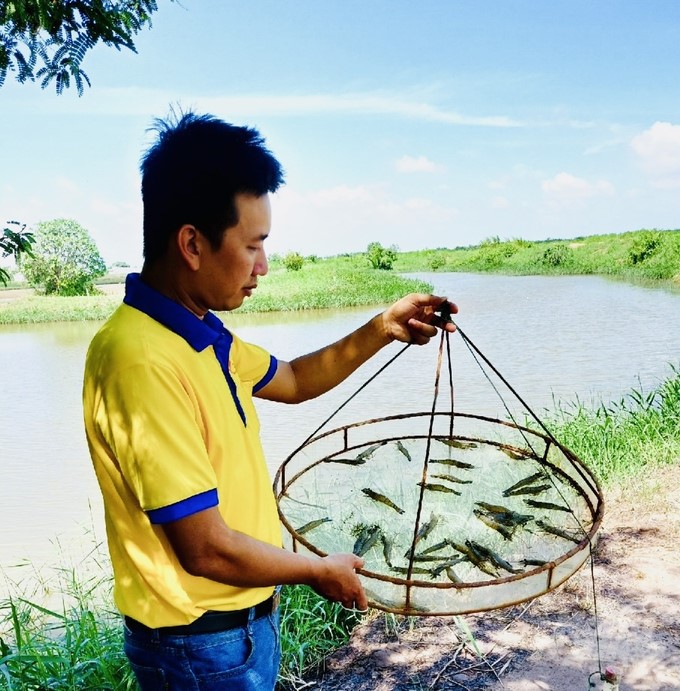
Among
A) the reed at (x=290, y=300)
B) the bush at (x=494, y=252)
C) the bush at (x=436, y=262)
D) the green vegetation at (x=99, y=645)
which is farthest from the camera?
the bush at (x=436, y=262)

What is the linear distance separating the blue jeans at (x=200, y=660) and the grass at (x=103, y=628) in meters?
1.33

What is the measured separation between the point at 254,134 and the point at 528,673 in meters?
2.33

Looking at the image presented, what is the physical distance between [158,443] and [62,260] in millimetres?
27796

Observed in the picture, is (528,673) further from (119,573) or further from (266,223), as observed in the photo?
(266,223)

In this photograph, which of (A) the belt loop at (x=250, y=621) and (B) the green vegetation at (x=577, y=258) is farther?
(B) the green vegetation at (x=577, y=258)

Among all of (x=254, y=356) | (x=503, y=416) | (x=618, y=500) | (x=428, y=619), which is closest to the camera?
(x=254, y=356)

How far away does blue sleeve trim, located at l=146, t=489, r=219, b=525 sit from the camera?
40.4 inches

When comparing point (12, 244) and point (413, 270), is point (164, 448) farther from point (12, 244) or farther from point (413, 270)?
point (413, 270)

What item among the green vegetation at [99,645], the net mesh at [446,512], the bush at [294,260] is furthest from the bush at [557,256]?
the green vegetation at [99,645]

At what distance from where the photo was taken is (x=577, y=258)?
29062 mm

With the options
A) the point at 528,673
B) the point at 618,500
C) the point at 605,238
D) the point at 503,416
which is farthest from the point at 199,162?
the point at 605,238

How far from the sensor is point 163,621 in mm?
1169

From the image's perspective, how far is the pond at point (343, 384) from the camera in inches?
210

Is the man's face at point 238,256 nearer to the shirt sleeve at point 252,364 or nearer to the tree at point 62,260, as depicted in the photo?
the shirt sleeve at point 252,364
